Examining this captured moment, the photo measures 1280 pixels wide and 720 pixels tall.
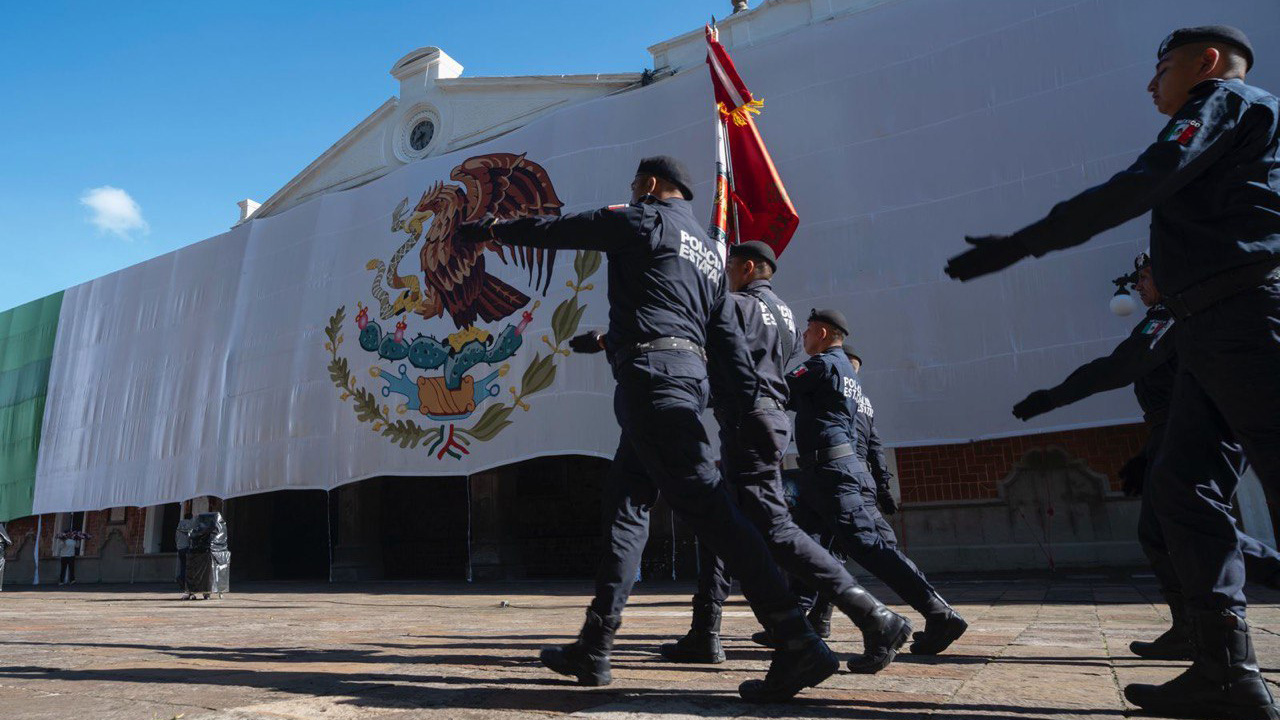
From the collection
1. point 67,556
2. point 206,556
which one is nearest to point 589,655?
point 206,556

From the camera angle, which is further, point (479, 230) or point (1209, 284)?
point (479, 230)

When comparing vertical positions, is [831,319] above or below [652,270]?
above

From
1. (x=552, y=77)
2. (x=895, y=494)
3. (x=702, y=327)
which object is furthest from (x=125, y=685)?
(x=552, y=77)

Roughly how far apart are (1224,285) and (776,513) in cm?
136

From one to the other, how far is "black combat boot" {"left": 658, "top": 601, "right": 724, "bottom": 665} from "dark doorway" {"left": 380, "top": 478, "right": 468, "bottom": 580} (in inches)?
510

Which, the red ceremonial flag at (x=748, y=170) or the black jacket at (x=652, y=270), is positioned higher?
the red ceremonial flag at (x=748, y=170)

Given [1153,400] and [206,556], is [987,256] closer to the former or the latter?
[1153,400]

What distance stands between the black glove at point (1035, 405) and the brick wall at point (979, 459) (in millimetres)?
7640

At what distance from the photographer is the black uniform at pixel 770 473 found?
8.59ft

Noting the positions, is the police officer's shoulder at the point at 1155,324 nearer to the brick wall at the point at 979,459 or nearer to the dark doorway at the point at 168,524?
the brick wall at the point at 979,459

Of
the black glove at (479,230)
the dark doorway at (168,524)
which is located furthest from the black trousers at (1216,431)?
the dark doorway at (168,524)

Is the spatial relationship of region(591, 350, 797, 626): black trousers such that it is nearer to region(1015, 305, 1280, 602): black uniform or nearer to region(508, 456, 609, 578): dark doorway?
region(1015, 305, 1280, 602): black uniform

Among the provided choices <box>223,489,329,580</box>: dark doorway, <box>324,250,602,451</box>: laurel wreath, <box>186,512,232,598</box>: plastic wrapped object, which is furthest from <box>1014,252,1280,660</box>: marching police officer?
<box>223,489,329,580</box>: dark doorway

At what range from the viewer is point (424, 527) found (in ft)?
53.2
